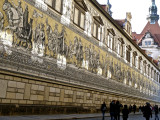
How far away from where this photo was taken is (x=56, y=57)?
1308 centimetres

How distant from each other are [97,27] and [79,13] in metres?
3.53

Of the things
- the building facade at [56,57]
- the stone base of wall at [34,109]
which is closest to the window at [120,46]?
the building facade at [56,57]

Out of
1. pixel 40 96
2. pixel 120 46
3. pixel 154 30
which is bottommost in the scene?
pixel 40 96

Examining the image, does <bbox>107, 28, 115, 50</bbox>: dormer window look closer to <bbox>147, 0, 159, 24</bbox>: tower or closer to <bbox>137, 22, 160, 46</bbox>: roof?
<bbox>137, 22, 160, 46</bbox>: roof

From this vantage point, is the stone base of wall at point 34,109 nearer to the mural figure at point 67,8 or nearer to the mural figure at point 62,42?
the mural figure at point 62,42

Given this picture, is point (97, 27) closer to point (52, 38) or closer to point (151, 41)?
point (52, 38)

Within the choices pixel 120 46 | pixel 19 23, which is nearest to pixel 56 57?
pixel 19 23

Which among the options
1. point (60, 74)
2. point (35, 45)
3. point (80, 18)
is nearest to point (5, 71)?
point (35, 45)

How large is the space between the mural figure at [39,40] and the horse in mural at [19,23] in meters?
0.37

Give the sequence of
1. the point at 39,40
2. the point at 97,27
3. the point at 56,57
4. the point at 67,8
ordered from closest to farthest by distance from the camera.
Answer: the point at 39,40, the point at 56,57, the point at 67,8, the point at 97,27

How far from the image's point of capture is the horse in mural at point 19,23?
32.3ft

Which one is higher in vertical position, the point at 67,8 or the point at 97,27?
the point at 97,27

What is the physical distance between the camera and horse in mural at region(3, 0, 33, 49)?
9.86 meters

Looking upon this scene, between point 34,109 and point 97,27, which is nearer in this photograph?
point 34,109
